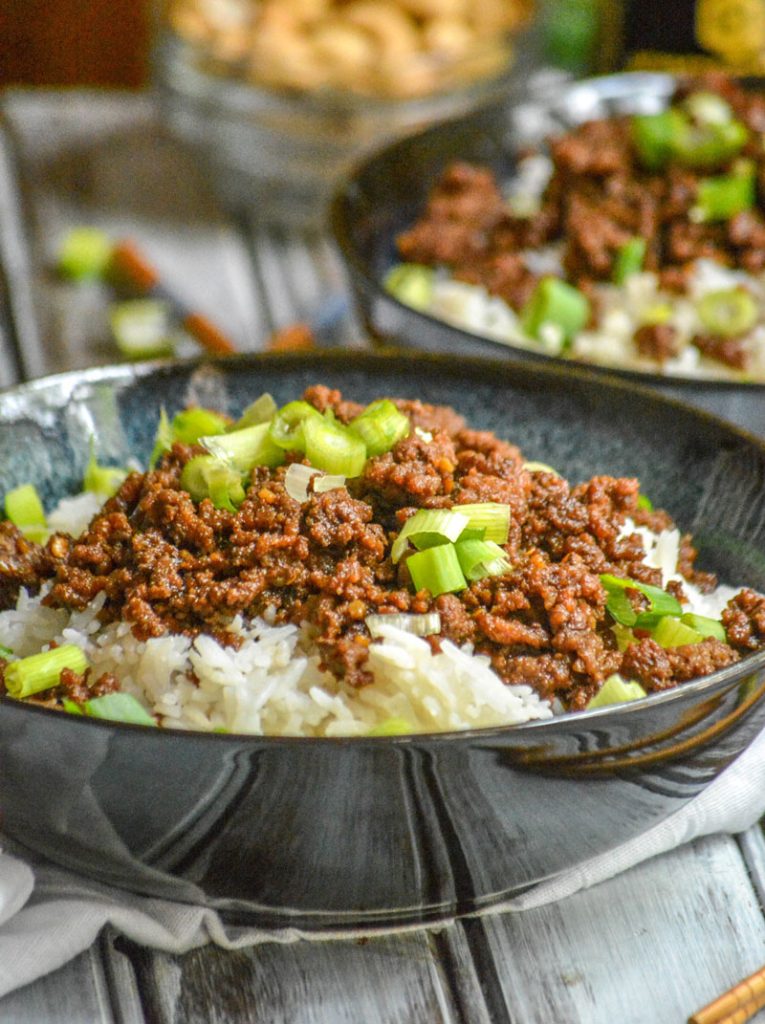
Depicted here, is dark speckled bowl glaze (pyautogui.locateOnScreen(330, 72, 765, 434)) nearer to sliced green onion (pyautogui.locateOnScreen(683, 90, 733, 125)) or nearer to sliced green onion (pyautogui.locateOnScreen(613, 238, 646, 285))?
sliced green onion (pyautogui.locateOnScreen(683, 90, 733, 125))

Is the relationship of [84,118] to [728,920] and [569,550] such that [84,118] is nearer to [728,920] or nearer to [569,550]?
[569,550]

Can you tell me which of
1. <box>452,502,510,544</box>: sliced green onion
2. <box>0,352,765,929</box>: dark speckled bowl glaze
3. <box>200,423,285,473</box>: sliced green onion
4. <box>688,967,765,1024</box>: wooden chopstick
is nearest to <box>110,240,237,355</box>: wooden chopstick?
<box>200,423,285,473</box>: sliced green onion

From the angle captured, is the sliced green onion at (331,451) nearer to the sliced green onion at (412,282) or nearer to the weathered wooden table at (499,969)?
the weathered wooden table at (499,969)

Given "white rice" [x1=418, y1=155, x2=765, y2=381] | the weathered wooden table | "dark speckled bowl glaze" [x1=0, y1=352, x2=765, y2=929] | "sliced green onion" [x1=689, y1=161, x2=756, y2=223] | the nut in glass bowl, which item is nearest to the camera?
"dark speckled bowl glaze" [x1=0, y1=352, x2=765, y2=929]

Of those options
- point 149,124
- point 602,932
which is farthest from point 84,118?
point 602,932

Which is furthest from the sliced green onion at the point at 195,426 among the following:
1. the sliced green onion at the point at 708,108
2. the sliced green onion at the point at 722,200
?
the sliced green onion at the point at 708,108

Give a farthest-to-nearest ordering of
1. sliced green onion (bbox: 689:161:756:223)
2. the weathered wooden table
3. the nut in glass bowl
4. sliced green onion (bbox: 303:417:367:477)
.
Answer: the nut in glass bowl, sliced green onion (bbox: 689:161:756:223), sliced green onion (bbox: 303:417:367:477), the weathered wooden table

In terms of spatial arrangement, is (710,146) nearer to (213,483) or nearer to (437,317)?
(437,317)
